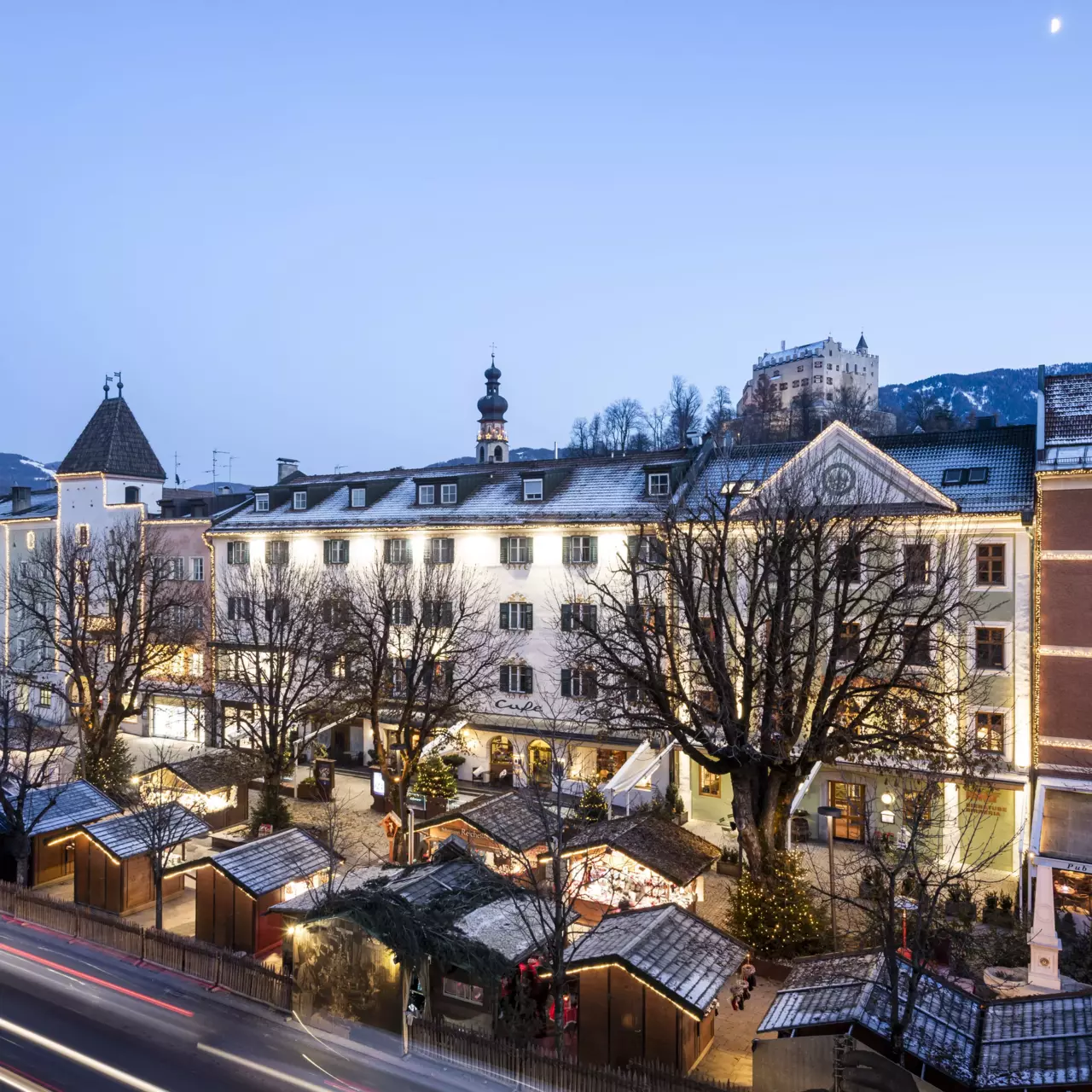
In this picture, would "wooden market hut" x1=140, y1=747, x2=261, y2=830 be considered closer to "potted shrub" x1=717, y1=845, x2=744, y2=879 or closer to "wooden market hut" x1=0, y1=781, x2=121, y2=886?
"wooden market hut" x1=0, y1=781, x2=121, y2=886

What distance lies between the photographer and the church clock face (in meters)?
30.5

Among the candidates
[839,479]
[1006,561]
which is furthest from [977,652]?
[839,479]

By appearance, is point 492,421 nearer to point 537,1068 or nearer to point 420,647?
point 420,647

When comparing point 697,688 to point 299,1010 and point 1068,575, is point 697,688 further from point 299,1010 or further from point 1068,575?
point 299,1010

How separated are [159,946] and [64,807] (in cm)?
935

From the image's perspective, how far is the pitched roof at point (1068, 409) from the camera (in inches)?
1073

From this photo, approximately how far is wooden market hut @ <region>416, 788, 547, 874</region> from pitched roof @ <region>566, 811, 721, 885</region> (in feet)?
5.12

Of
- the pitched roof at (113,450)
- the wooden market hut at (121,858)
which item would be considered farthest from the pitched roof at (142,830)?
the pitched roof at (113,450)

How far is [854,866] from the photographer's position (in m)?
28.2

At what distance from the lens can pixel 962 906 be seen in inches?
930

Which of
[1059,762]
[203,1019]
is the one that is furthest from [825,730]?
[203,1019]

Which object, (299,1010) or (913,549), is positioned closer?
(299,1010)

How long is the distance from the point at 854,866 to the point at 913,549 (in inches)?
398

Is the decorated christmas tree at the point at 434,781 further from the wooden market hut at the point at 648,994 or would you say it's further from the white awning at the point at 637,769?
the wooden market hut at the point at 648,994
